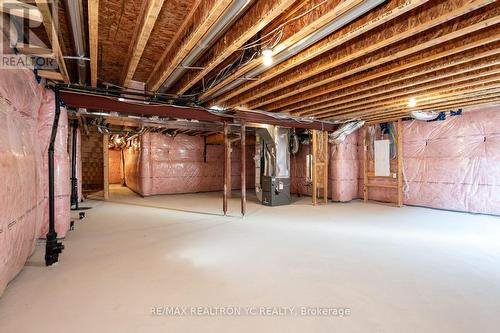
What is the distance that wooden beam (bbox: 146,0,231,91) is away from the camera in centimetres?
188

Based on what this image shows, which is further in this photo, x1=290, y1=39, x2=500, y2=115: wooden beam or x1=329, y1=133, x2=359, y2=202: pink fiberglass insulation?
x1=329, y1=133, x2=359, y2=202: pink fiberglass insulation

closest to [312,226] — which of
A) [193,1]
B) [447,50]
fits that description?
[447,50]

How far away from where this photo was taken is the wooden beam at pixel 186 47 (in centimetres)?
188

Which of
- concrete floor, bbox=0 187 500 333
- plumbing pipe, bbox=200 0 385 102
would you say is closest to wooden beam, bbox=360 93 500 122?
concrete floor, bbox=0 187 500 333

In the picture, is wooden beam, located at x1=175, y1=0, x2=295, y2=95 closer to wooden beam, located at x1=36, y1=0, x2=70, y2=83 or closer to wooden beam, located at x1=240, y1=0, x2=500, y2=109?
wooden beam, located at x1=240, y1=0, x2=500, y2=109

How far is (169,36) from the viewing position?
262cm

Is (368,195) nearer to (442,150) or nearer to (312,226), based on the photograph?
(442,150)

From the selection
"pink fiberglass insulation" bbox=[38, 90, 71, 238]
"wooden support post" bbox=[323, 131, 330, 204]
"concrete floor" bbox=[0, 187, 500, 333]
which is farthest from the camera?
"wooden support post" bbox=[323, 131, 330, 204]

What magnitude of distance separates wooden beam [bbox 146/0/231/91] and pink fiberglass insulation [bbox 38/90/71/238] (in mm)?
1239

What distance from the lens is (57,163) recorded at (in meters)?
3.10

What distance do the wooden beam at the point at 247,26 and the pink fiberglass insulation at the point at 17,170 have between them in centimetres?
175

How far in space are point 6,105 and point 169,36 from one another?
4.99ft

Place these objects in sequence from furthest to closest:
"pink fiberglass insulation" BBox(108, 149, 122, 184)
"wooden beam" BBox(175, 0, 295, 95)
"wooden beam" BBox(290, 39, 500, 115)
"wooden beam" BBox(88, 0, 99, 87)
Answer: "pink fiberglass insulation" BBox(108, 149, 122, 184), "wooden beam" BBox(290, 39, 500, 115), "wooden beam" BBox(175, 0, 295, 95), "wooden beam" BBox(88, 0, 99, 87)

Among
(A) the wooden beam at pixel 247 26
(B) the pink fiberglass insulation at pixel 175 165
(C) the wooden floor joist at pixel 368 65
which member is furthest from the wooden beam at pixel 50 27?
(B) the pink fiberglass insulation at pixel 175 165
